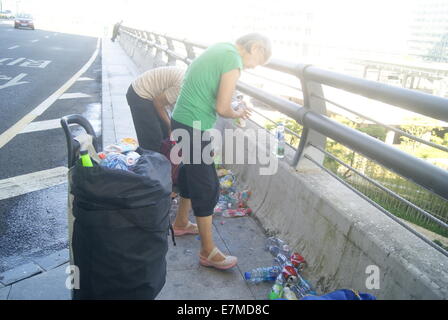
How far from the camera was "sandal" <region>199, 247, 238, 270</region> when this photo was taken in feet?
10.5

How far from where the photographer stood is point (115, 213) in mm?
2156

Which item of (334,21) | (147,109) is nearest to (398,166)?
(147,109)

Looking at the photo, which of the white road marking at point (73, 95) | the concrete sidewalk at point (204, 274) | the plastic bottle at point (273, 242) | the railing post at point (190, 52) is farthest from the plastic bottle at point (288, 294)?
the white road marking at point (73, 95)

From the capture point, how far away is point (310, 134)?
3.53 m

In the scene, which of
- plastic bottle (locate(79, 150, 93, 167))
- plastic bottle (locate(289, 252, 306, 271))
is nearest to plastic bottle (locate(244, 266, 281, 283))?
plastic bottle (locate(289, 252, 306, 271))

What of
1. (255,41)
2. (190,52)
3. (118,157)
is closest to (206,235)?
(118,157)

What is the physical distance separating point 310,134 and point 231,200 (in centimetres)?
131

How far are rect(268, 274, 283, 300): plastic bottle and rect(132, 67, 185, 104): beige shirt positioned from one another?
1.97 m

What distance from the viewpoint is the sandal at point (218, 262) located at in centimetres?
321

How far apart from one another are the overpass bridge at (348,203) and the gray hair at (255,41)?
1.16 ft

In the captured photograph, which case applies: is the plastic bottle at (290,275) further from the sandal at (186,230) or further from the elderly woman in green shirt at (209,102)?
the sandal at (186,230)

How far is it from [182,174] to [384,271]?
71.8 inches

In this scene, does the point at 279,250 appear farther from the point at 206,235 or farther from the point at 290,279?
the point at 206,235

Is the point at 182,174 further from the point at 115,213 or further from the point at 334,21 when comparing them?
the point at 334,21
